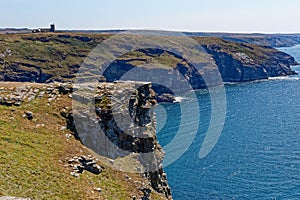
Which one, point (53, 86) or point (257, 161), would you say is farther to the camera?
point (257, 161)

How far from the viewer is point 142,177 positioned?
44.2 m

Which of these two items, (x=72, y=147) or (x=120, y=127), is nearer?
(x=72, y=147)

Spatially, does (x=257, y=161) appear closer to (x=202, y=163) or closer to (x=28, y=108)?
(x=202, y=163)

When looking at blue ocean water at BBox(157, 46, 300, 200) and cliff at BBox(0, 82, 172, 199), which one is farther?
blue ocean water at BBox(157, 46, 300, 200)

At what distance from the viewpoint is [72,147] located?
4159cm

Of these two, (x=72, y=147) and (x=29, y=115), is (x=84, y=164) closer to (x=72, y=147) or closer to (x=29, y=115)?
(x=72, y=147)

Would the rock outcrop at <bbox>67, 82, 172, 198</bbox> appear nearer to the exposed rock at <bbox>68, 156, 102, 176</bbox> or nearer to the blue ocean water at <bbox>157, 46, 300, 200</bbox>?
the exposed rock at <bbox>68, 156, 102, 176</bbox>

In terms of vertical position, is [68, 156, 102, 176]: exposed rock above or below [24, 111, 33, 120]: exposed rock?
below

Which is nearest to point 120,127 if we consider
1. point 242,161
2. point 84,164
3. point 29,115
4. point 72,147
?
point 72,147

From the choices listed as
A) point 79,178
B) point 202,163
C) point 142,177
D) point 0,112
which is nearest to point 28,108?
point 0,112

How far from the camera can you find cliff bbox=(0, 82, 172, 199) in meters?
34.6

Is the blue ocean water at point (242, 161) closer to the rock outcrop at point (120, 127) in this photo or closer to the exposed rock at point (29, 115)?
the rock outcrop at point (120, 127)

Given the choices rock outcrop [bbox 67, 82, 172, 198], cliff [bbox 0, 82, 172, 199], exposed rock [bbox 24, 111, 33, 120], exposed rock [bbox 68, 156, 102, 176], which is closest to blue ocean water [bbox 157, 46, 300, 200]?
cliff [bbox 0, 82, 172, 199]

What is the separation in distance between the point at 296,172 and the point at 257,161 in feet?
43.2
